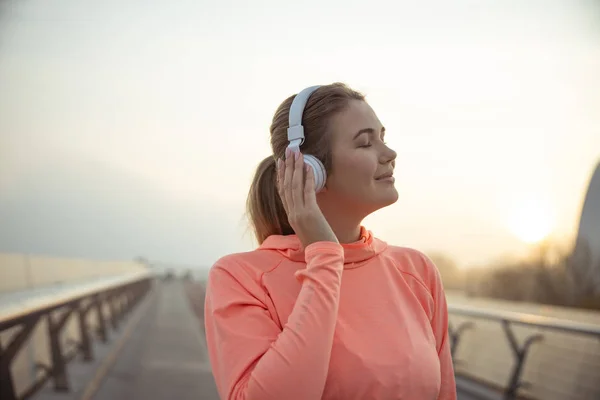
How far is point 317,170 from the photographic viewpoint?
143cm

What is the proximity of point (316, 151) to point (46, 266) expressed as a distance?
610 centimetres

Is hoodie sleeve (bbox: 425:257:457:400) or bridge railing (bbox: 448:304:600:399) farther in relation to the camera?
bridge railing (bbox: 448:304:600:399)

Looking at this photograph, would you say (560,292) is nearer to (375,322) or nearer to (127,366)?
(127,366)

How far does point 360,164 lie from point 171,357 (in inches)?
271

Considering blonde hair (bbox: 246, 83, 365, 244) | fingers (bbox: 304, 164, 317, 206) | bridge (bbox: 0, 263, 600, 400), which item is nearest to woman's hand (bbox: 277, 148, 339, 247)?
fingers (bbox: 304, 164, 317, 206)

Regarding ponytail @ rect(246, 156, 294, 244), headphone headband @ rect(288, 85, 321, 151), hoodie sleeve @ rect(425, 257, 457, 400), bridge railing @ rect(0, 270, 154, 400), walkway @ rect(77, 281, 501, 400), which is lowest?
walkway @ rect(77, 281, 501, 400)

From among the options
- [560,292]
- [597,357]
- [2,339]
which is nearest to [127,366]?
[2,339]

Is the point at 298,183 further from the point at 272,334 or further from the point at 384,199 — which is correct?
the point at 272,334

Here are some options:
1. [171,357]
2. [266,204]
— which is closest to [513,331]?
[171,357]

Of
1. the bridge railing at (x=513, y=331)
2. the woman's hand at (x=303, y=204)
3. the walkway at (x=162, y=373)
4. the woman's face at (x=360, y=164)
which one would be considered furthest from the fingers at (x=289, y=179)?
the walkway at (x=162, y=373)

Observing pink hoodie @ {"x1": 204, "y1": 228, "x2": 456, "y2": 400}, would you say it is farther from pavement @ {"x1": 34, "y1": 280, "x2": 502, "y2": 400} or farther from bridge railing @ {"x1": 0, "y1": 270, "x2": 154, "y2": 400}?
pavement @ {"x1": 34, "y1": 280, "x2": 502, "y2": 400}

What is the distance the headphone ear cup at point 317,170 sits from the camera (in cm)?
143

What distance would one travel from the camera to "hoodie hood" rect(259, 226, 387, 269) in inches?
60.6

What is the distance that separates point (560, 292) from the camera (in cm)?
2225
